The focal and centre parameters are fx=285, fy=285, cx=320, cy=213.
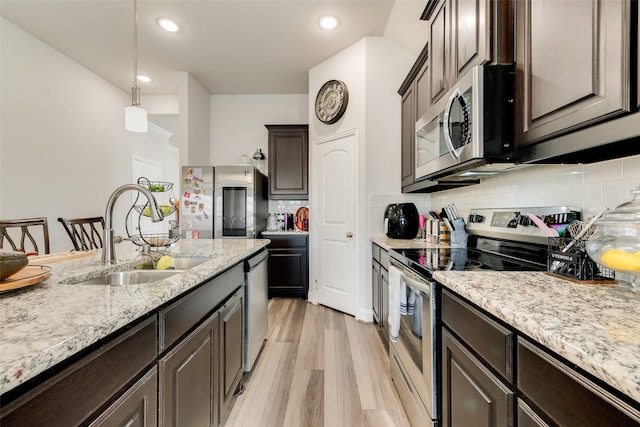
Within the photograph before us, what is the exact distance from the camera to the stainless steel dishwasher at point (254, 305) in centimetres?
178

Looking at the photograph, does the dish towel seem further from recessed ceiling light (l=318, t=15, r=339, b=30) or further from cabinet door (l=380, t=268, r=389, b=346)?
recessed ceiling light (l=318, t=15, r=339, b=30)

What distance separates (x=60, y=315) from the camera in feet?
2.03

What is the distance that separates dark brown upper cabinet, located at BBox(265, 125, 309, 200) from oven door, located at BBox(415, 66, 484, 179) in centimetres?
209

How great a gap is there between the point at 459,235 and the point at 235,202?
98.3 inches

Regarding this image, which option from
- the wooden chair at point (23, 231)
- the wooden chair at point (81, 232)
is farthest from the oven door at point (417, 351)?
the wooden chair at point (81, 232)

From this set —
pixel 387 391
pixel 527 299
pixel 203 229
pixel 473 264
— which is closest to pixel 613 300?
pixel 527 299

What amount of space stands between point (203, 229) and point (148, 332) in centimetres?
282

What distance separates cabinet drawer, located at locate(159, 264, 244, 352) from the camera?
0.88 m

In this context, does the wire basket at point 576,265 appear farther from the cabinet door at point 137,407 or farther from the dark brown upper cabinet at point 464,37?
the cabinet door at point 137,407

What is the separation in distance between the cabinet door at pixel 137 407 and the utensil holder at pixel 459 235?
1889mm

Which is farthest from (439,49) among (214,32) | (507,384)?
(214,32)

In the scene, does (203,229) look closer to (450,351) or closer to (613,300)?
(450,351)

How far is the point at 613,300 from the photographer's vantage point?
0.74 meters

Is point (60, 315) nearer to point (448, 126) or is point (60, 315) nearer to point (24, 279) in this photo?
point (24, 279)
